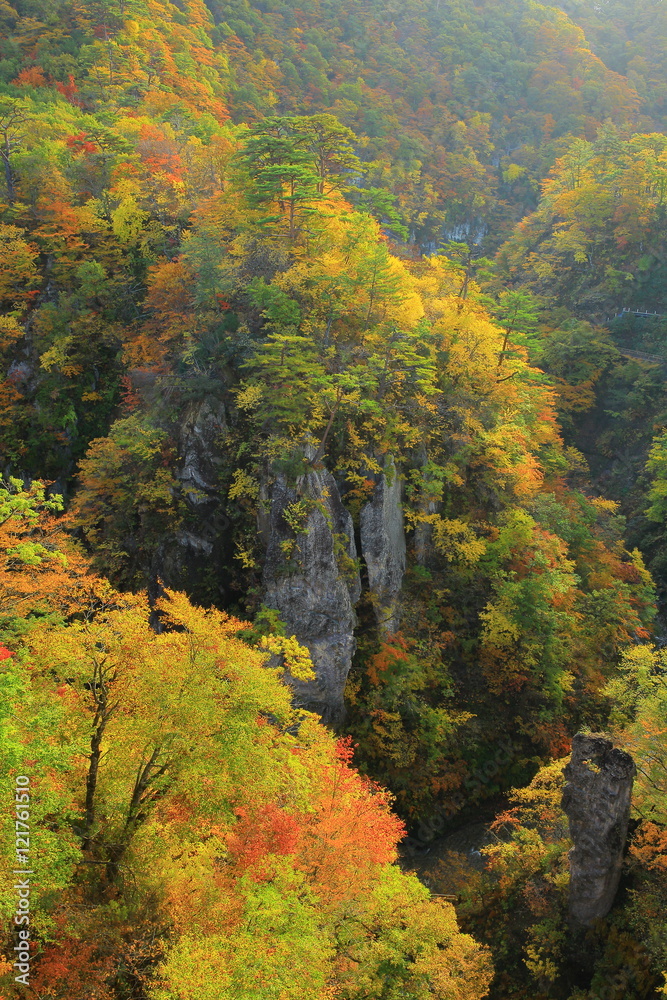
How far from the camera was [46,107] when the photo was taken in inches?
1324

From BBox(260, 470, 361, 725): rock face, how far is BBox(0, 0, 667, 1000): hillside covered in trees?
0.42 feet

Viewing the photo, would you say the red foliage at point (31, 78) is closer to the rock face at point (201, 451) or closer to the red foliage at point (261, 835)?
the rock face at point (201, 451)

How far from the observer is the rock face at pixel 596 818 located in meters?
13.7

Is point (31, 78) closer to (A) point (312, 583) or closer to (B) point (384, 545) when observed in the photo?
(B) point (384, 545)

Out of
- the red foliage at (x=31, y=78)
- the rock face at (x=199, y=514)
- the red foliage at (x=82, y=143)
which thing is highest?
the red foliage at (x=31, y=78)

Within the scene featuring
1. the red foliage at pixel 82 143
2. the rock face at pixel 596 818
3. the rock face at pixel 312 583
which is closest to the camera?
the rock face at pixel 596 818

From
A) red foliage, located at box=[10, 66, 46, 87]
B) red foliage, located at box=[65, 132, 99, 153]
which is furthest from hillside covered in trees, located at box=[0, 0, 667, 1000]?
red foliage, located at box=[65, 132, 99, 153]

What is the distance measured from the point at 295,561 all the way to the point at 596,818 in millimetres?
11180

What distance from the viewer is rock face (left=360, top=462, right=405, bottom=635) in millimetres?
21453

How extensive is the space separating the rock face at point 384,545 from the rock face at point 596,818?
8899 mm

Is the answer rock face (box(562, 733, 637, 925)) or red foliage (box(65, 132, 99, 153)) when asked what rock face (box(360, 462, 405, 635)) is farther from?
red foliage (box(65, 132, 99, 153))

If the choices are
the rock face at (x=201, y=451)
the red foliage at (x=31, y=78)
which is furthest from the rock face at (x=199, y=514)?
the red foliage at (x=31, y=78)

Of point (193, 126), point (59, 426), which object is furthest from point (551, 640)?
point (193, 126)

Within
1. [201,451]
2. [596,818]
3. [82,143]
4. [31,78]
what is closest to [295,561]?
[201,451]
